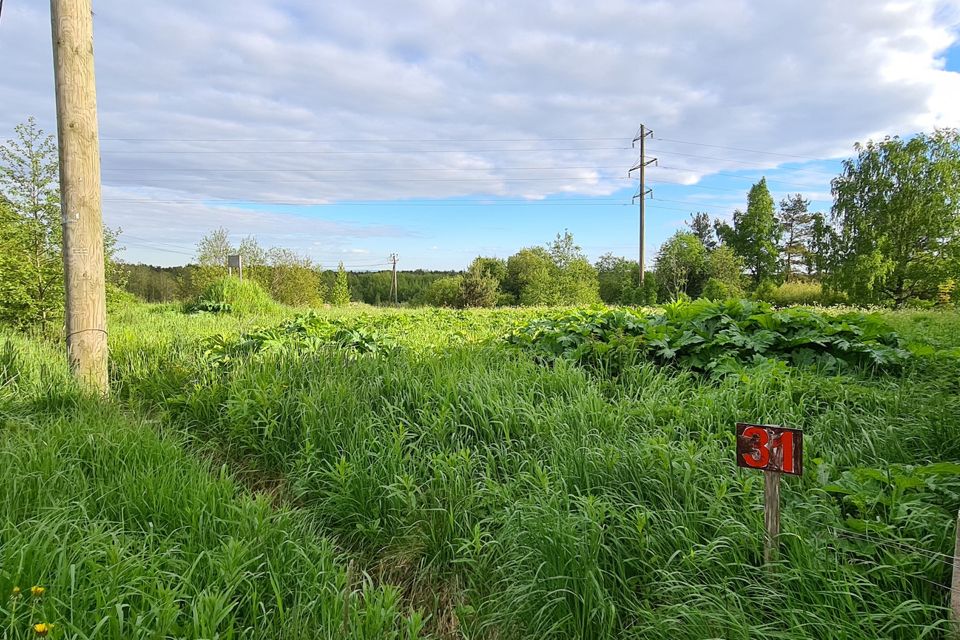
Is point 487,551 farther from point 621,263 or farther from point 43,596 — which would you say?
point 621,263

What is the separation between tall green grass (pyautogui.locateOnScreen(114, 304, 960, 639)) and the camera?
1.83 meters

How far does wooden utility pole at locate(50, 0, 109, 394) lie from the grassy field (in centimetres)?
39

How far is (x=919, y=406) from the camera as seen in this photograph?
3182mm

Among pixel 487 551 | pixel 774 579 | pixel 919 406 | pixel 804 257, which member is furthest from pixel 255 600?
pixel 804 257

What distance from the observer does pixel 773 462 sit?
194cm

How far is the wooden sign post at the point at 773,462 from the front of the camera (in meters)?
1.90

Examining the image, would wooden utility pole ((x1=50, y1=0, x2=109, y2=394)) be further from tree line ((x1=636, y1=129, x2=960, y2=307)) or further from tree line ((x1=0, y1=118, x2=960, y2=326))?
tree line ((x1=636, y1=129, x2=960, y2=307))

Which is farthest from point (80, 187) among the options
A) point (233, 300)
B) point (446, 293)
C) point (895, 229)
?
point (446, 293)

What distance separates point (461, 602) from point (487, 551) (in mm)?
281

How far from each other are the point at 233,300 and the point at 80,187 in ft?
31.3

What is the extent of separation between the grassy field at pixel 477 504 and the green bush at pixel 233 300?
8634 mm

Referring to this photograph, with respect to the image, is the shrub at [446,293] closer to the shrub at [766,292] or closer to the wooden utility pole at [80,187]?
the shrub at [766,292]

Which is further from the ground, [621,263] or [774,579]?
[621,263]

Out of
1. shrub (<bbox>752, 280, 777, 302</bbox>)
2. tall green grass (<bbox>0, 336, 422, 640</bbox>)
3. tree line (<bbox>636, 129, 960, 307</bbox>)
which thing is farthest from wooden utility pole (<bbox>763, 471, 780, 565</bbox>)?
shrub (<bbox>752, 280, 777, 302</bbox>)
